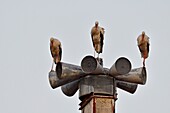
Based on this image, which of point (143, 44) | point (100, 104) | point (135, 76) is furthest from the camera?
point (143, 44)

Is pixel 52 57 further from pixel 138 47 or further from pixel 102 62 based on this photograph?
pixel 138 47

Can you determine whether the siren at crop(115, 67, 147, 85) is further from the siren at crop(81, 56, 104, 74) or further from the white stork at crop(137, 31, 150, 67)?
the siren at crop(81, 56, 104, 74)

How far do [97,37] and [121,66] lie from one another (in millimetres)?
697

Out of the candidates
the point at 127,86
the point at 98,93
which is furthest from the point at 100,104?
→ the point at 127,86

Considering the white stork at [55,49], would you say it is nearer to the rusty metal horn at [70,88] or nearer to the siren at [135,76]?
the rusty metal horn at [70,88]

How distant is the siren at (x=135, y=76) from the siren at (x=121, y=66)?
0.13 metres

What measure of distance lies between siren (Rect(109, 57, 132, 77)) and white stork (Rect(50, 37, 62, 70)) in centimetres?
86

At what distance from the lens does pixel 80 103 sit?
7.42m

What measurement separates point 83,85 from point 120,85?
0.67 metres

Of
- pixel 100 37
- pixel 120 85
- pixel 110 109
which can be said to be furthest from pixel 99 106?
pixel 100 37

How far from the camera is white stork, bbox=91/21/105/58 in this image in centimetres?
762

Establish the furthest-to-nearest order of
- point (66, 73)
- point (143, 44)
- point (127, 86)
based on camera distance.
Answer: point (127, 86)
point (143, 44)
point (66, 73)

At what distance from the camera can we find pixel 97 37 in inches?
299

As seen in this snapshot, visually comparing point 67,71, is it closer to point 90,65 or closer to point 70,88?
point 90,65
